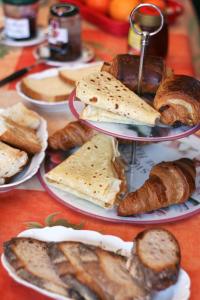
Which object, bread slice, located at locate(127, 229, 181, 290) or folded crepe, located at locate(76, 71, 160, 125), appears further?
folded crepe, located at locate(76, 71, 160, 125)

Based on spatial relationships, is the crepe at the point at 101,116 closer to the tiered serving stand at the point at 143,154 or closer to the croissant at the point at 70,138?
the tiered serving stand at the point at 143,154

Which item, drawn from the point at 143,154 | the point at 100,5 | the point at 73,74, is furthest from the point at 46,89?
the point at 100,5

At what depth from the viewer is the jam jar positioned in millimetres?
1532

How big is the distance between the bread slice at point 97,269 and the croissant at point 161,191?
0.56ft

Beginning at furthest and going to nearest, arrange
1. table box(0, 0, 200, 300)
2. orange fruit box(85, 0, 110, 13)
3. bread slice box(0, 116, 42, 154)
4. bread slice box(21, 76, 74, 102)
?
orange fruit box(85, 0, 110, 13) < bread slice box(21, 76, 74, 102) < bread slice box(0, 116, 42, 154) < table box(0, 0, 200, 300)

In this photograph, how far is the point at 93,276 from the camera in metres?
0.73

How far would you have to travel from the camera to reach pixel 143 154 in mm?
1155

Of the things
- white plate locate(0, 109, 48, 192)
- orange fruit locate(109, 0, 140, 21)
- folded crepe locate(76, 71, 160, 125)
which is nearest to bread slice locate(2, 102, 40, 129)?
white plate locate(0, 109, 48, 192)

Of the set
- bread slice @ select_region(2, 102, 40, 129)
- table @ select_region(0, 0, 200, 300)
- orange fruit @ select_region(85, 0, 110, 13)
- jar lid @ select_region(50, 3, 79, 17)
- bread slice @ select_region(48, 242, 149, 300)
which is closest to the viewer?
bread slice @ select_region(48, 242, 149, 300)

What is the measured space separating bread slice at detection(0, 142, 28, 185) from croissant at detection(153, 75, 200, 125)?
32 cm

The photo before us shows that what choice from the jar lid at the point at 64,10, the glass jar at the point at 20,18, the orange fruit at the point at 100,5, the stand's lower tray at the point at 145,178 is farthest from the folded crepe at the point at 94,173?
the orange fruit at the point at 100,5

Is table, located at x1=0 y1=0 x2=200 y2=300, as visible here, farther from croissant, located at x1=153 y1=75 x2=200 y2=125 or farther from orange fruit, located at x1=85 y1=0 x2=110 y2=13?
orange fruit, located at x1=85 y1=0 x2=110 y2=13

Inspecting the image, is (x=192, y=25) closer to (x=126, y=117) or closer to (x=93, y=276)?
(x=126, y=117)

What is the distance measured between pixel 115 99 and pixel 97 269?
33 cm
